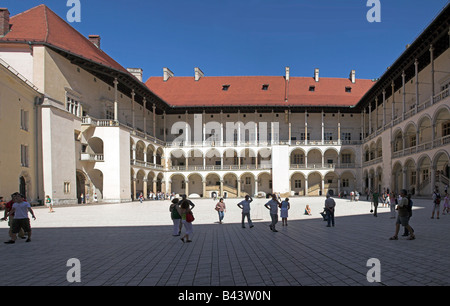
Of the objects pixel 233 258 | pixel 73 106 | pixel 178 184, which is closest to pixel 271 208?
pixel 233 258

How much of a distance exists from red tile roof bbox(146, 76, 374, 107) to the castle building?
0.30 metres


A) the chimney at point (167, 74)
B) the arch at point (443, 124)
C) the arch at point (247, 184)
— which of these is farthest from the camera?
the chimney at point (167, 74)

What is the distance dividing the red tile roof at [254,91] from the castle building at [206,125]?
296mm

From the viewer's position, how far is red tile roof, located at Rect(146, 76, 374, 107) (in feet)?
159

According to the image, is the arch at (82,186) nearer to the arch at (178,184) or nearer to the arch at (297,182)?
the arch at (178,184)

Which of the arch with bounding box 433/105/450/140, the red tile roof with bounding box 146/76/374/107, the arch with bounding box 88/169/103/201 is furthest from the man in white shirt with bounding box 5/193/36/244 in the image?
the red tile roof with bounding box 146/76/374/107

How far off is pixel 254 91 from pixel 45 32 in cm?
3143

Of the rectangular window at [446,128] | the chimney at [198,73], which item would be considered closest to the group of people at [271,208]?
the rectangular window at [446,128]

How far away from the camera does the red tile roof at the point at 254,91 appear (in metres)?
48.6

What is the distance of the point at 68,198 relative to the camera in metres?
27.8

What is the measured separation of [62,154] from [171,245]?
903 inches

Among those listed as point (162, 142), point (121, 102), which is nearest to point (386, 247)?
point (121, 102)
